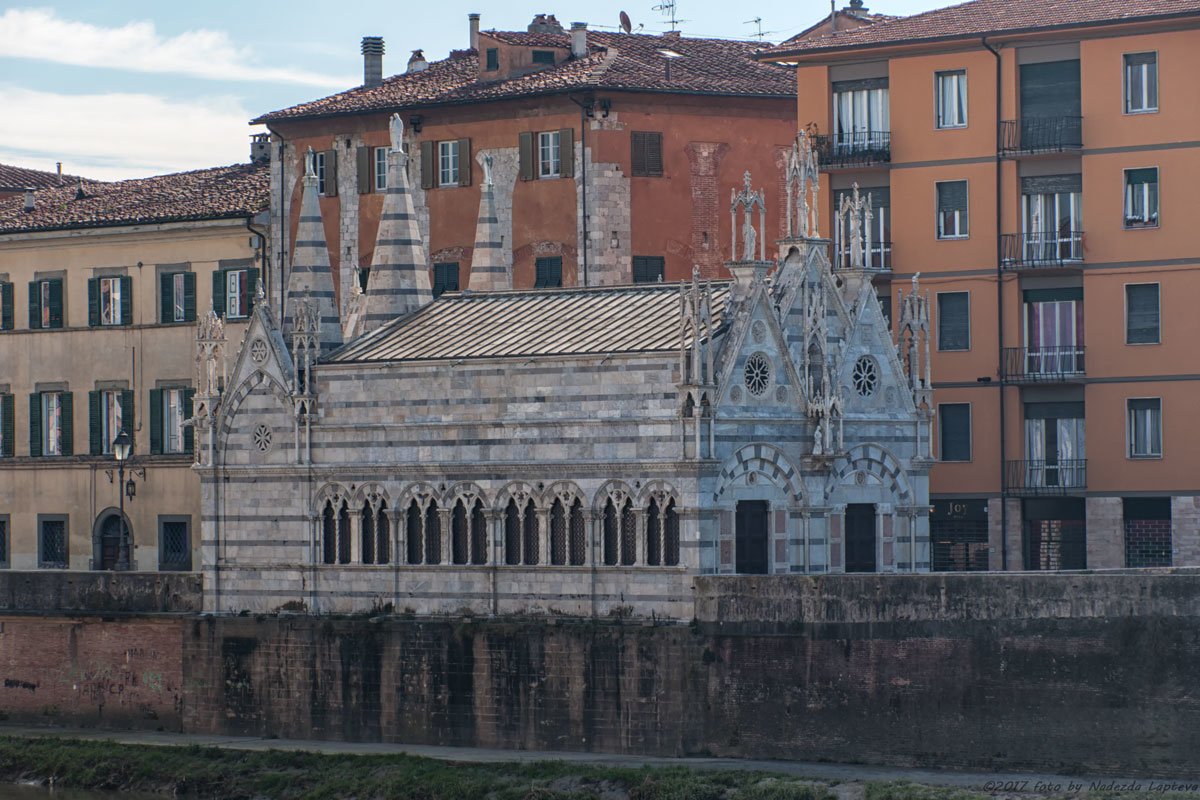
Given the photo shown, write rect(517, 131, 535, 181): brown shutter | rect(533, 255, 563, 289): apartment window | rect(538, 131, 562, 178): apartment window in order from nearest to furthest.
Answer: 1. rect(533, 255, 563, 289): apartment window
2. rect(538, 131, 562, 178): apartment window
3. rect(517, 131, 535, 181): brown shutter

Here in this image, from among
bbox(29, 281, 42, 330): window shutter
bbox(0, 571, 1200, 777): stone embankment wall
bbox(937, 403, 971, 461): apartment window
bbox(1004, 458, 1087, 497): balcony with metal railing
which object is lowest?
bbox(0, 571, 1200, 777): stone embankment wall

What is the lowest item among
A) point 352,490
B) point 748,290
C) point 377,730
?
point 377,730

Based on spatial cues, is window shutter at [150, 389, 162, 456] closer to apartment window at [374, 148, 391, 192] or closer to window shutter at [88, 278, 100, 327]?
window shutter at [88, 278, 100, 327]

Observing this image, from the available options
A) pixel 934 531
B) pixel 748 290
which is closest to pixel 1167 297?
pixel 934 531

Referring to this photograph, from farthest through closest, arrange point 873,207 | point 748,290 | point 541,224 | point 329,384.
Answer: point 541,224 < point 873,207 < point 329,384 < point 748,290

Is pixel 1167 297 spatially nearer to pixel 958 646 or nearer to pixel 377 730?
pixel 958 646

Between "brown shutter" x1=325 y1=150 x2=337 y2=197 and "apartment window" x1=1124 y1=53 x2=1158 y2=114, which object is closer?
"apartment window" x1=1124 y1=53 x2=1158 y2=114

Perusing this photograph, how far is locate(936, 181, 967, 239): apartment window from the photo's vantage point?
65375 millimetres

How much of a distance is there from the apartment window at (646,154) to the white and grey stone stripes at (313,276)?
12.7m

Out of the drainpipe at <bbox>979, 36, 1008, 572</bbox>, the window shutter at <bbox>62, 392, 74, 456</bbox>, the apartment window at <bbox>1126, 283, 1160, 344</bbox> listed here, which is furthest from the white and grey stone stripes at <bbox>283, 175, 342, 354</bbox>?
the window shutter at <bbox>62, 392, 74, 456</bbox>

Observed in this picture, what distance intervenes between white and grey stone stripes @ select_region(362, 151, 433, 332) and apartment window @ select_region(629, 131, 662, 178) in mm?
11807

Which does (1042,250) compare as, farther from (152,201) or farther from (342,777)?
Answer: (152,201)

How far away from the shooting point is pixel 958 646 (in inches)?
1901

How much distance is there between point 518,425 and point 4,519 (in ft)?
97.8
